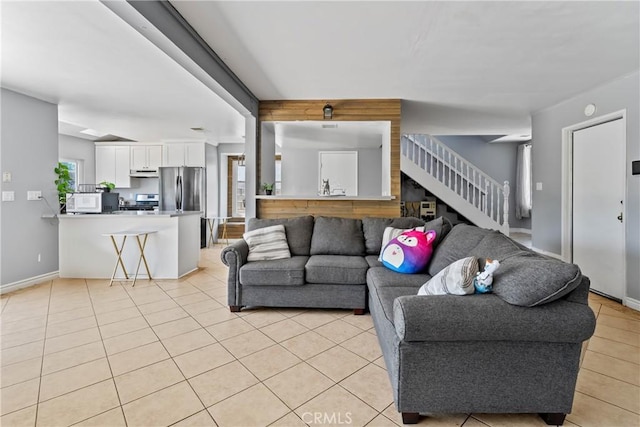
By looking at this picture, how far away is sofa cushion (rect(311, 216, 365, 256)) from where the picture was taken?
3375 millimetres

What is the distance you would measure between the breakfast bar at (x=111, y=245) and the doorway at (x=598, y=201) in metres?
5.30

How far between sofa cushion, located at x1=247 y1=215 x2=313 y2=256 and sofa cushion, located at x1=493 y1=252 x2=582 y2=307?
2.21 metres

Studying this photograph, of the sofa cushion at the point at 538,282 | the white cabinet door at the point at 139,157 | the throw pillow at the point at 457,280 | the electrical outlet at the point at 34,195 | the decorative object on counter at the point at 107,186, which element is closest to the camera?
the sofa cushion at the point at 538,282

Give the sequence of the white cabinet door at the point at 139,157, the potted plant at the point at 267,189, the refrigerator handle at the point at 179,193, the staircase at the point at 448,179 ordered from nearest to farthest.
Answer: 1. the potted plant at the point at 267,189
2. the staircase at the point at 448,179
3. the refrigerator handle at the point at 179,193
4. the white cabinet door at the point at 139,157

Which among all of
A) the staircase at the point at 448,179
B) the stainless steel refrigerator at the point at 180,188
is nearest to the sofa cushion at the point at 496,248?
the staircase at the point at 448,179

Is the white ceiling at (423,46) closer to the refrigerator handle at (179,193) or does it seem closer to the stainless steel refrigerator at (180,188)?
the stainless steel refrigerator at (180,188)

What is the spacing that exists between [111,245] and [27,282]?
0.99 m

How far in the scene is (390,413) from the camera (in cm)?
159

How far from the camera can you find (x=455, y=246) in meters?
2.39

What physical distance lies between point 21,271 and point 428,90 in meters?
5.56

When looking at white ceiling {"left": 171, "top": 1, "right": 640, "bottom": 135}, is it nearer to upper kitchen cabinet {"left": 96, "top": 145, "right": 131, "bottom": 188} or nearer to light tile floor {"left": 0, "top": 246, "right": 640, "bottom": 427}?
light tile floor {"left": 0, "top": 246, "right": 640, "bottom": 427}

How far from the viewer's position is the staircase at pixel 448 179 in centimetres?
605

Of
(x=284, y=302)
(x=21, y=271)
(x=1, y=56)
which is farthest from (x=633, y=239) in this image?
(x=21, y=271)

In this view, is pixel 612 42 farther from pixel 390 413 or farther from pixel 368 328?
pixel 390 413
